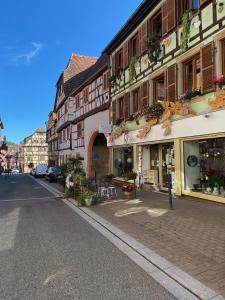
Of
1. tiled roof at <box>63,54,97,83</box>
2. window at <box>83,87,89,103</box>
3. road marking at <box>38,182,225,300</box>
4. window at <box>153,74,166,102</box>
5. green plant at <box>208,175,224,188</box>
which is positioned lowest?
road marking at <box>38,182,225,300</box>

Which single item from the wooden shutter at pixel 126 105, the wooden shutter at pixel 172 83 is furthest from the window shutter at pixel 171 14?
the wooden shutter at pixel 126 105

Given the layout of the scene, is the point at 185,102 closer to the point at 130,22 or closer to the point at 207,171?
the point at 207,171

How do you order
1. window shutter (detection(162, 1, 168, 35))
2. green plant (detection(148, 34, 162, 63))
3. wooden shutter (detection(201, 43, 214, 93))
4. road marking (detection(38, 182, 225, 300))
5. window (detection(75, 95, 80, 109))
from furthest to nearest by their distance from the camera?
window (detection(75, 95, 80, 109)) → green plant (detection(148, 34, 162, 63)) → window shutter (detection(162, 1, 168, 35)) → wooden shutter (detection(201, 43, 214, 93)) → road marking (detection(38, 182, 225, 300))

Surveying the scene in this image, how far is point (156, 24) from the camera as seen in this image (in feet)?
49.1

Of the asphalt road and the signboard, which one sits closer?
the asphalt road

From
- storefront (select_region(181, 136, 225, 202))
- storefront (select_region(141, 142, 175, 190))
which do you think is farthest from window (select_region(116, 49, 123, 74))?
storefront (select_region(181, 136, 225, 202))

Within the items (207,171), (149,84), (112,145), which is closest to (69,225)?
(207,171)

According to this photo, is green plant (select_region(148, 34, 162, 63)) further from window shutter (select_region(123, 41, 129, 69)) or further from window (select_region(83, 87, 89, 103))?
window (select_region(83, 87, 89, 103))

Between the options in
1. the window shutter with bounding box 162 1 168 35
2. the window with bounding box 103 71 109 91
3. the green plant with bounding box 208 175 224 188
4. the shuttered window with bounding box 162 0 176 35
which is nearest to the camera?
the green plant with bounding box 208 175 224 188

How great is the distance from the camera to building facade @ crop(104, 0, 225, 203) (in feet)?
34.4

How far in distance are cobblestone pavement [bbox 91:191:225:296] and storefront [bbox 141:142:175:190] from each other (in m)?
2.54

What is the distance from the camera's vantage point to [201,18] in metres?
11.0

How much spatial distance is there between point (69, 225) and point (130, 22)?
12805mm

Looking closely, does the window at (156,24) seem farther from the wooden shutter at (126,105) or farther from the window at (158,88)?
the wooden shutter at (126,105)
